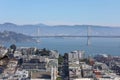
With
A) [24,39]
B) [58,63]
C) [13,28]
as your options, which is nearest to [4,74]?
[58,63]

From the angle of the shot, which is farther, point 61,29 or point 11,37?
point 61,29

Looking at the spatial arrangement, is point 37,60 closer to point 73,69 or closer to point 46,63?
point 46,63

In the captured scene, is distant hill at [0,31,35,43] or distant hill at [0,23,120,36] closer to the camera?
distant hill at [0,31,35,43]

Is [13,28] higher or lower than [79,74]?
higher

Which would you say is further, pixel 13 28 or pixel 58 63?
pixel 13 28

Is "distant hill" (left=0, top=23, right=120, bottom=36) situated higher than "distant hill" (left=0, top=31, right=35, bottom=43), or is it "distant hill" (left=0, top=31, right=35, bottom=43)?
"distant hill" (left=0, top=23, right=120, bottom=36)

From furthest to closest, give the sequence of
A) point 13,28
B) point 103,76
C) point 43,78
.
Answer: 1. point 13,28
2. point 103,76
3. point 43,78

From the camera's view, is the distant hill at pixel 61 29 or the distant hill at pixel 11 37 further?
the distant hill at pixel 61 29

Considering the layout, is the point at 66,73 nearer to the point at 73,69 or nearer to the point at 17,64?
the point at 73,69

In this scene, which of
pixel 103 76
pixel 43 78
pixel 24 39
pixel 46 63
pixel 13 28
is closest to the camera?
pixel 43 78

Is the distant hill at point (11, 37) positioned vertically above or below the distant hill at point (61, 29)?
below
